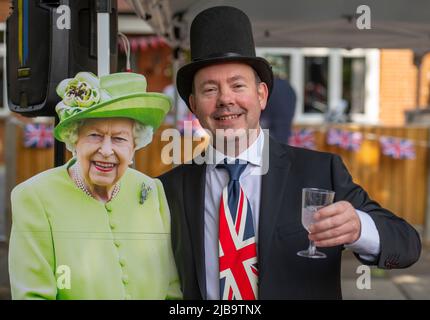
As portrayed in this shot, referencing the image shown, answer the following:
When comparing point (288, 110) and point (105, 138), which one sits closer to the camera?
point (105, 138)

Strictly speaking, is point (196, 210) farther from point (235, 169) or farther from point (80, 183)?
point (80, 183)

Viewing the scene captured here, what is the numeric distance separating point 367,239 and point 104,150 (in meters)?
0.82

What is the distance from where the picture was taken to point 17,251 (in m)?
1.84

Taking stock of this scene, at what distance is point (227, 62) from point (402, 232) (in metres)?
0.73

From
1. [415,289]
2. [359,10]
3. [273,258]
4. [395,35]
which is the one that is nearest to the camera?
[273,258]

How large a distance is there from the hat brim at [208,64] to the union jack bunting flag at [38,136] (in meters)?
1.23

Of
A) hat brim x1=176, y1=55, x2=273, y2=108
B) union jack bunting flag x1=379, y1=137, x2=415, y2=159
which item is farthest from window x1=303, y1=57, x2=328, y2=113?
hat brim x1=176, y1=55, x2=273, y2=108

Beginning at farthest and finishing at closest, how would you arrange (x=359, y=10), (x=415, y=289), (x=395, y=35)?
1. (x=415, y=289)
2. (x=395, y=35)
3. (x=359, y=10)

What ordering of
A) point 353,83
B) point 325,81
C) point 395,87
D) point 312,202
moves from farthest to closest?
point 325,81 → point 353,83 → point 395,87 → point 312,202

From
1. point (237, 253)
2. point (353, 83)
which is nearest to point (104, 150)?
point (237, 253)

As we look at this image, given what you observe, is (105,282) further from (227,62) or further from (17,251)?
(227,62)

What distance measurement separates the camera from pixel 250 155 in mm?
1826
